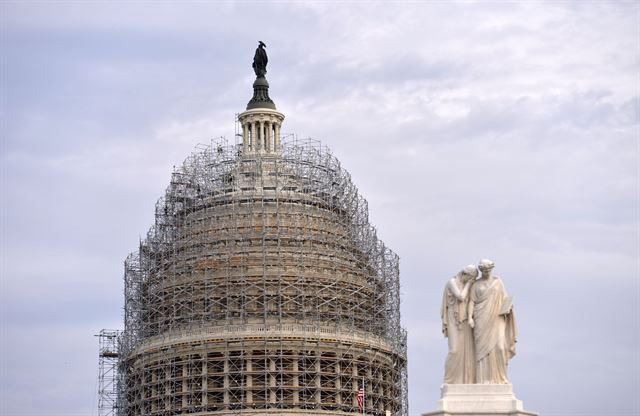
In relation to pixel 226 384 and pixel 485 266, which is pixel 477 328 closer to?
pixel 485 266

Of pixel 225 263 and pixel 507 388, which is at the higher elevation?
pixel 225 263

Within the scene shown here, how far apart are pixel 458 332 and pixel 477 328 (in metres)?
0.43

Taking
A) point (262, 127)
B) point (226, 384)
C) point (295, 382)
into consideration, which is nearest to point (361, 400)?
point (295, 382)

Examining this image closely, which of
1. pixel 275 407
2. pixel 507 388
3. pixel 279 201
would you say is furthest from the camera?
pixel 279 201

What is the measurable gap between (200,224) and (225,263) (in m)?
5.81

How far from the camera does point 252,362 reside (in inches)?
5487

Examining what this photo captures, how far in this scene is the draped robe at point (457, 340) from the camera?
37.2 metres

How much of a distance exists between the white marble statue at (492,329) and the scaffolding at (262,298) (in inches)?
3983

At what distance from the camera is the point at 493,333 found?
37.0m

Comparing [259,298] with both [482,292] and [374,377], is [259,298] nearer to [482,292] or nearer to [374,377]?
[374,377]

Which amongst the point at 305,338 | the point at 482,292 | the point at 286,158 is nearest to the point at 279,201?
the point at 286,158

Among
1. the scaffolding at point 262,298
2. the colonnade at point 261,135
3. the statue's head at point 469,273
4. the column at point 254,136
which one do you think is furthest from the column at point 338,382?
the statue's head at point 469,273

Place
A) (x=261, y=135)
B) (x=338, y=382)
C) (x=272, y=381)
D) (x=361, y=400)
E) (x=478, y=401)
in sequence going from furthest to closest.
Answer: (x=261, y=135)
(x=338, y=382)
(x=272, y=381)
(x=361, y=400)
(x=478, y=401)

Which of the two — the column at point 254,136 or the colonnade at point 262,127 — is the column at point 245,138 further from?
the column at point 254,136
